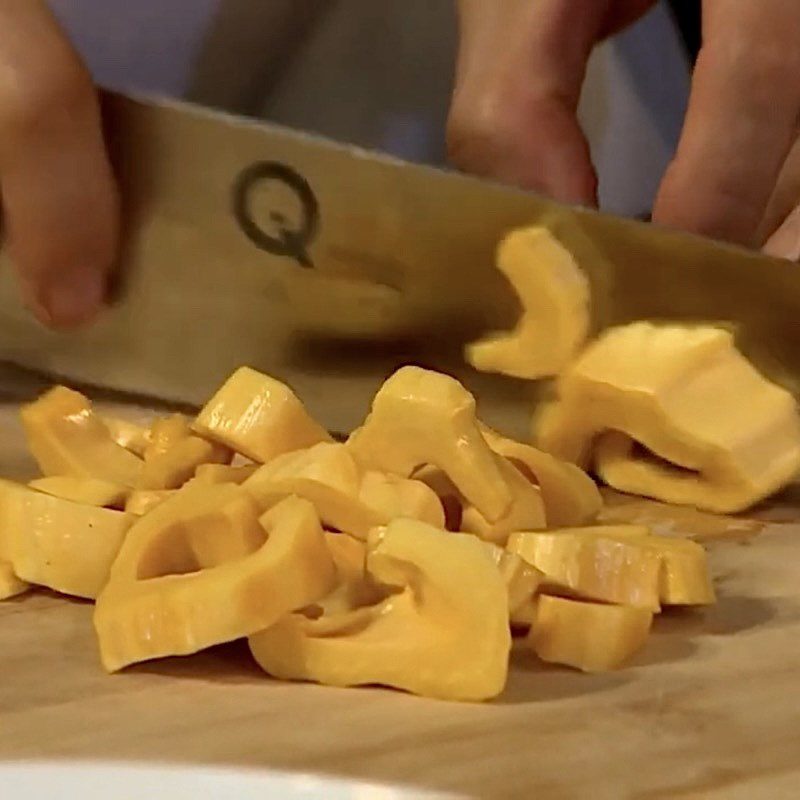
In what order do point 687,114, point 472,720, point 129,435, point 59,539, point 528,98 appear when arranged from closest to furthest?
point 472,720, point 59,539, point 129,435, point 687,114, point 528,98

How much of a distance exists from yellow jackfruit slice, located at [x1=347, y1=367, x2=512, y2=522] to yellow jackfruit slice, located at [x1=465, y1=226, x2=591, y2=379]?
0.55 feet

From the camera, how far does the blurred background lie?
144 cm

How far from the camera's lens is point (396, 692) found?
659mm

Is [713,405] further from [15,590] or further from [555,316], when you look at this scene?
[15,590]

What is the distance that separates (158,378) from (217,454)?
0.74 feet

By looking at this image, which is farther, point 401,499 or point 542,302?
point 542,302

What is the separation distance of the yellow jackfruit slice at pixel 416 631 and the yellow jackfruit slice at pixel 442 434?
0.31 feet

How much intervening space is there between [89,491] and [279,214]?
254 millimetres

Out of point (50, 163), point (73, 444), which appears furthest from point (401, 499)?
point (50, 163)

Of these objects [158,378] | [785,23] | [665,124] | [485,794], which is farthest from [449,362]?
[665,124]

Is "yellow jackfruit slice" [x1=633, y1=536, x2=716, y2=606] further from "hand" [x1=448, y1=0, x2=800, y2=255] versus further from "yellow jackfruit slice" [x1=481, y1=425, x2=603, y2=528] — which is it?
"hand" [x1=448, y1=0, x2=800, y2=255]

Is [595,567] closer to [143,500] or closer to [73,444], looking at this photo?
[143,500]

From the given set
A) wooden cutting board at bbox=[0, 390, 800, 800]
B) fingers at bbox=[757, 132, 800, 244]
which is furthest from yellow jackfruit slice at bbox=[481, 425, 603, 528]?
fingers at bbox=[757, 132, 800, 244]

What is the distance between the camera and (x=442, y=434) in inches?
29.8
